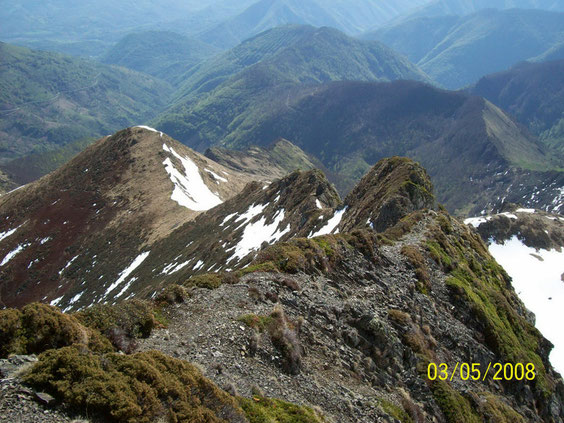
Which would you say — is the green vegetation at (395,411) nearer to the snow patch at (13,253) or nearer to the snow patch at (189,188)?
the snow patch at (189,188)

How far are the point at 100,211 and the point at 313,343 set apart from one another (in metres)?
117

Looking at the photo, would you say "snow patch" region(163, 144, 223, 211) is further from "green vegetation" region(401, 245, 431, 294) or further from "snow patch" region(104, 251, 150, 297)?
"green vegetation" region(401, 245, 431, 294)

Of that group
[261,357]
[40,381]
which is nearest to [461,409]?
[261,357]

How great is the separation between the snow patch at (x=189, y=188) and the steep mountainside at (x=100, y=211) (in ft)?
1.03

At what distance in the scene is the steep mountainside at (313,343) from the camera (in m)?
12.3

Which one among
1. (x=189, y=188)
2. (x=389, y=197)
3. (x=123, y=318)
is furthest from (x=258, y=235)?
(x=189, y=188)

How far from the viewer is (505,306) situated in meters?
36.9

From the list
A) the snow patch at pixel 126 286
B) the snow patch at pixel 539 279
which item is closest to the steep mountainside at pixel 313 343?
the snow patch at pixel 126 286

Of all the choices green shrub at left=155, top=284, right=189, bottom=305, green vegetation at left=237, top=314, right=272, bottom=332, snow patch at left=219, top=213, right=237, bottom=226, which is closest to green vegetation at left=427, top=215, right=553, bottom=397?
green vegetation at left=237, top=314, right=272, bottom=332

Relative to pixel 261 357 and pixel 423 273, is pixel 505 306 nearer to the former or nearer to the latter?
pixel 423 273

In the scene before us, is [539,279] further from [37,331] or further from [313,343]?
[37,331]

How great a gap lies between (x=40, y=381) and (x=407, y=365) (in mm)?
17813

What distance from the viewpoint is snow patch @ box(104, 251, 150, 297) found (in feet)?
276

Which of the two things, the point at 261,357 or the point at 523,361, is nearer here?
the point at 261,357
